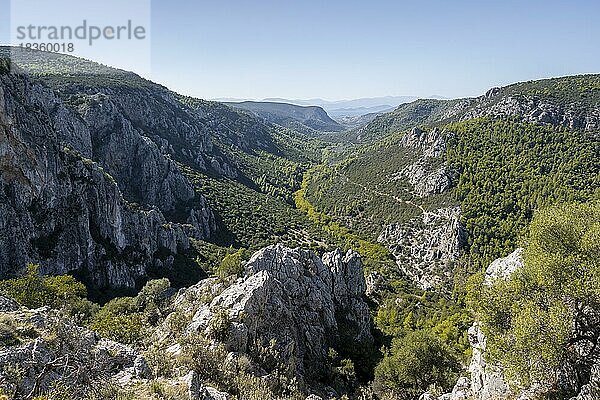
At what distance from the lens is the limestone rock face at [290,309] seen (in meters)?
24.2

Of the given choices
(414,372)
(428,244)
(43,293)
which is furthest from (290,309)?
(428,244)

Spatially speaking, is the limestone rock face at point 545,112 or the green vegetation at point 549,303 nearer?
the green vegetation at point 549,303

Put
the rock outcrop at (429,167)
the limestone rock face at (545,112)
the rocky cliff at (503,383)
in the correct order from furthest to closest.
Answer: the rock outcrop at (429,167) < the limestone rock face at (545,112) < the rocky cliff at (503,383)

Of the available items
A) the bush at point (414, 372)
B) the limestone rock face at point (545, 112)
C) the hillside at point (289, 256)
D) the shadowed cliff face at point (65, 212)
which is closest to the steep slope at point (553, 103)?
the limestone rock face at point (545, 112)

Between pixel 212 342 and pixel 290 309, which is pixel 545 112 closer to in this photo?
pixel 290 309

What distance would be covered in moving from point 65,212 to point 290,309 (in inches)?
1777

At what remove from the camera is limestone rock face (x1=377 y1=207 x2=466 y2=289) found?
89.6 meters

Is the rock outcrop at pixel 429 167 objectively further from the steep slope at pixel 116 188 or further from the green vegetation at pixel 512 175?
the steep slope at pixel 116 188

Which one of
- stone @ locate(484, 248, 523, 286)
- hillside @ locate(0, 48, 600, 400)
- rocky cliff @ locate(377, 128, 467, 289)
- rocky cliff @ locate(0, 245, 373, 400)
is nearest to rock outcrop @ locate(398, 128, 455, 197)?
rocky cliff @ locate(377, 128, 467, 289)

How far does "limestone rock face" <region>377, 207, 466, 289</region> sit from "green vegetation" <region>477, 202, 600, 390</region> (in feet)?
232

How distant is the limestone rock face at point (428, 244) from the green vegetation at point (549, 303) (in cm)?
7068

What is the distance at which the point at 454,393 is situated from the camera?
20328mm

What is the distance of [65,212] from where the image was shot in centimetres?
5825

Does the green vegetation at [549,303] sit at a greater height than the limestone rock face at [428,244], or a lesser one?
greater
